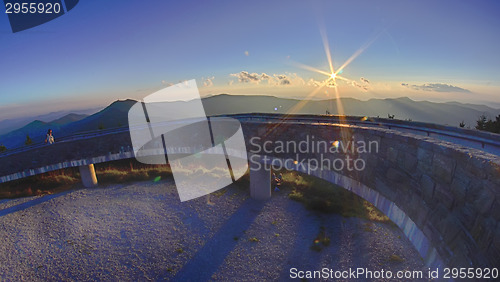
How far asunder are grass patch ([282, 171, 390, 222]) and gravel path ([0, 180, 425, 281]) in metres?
1.14

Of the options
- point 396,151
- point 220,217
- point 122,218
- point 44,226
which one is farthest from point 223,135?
point 44,226

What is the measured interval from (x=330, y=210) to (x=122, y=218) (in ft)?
64.8

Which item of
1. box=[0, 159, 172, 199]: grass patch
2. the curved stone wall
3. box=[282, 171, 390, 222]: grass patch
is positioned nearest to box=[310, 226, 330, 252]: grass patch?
box=[282, 171, 390, 222]: grass patch

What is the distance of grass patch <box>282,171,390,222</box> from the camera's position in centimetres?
2352

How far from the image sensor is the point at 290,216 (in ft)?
76.7

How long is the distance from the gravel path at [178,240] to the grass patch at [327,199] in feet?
3.73

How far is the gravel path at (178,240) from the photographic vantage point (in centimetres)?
1655

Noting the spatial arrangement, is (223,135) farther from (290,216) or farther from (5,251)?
(5,251)

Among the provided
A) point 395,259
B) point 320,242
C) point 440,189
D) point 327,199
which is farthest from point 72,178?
point 440,189

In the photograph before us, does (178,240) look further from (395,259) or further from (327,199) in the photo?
(395,259)

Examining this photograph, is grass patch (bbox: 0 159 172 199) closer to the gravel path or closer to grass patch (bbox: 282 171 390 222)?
the gravel path

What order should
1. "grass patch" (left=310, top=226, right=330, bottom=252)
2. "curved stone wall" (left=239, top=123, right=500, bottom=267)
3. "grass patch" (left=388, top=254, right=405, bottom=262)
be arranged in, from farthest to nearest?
"grass patch" (left=310, top=226, right=330, bottom=252) → "grass patch" (left=388, top=254, right=405, bottom=262) → "curved stone wall" (left=239, top=123, right=500, bottom=267)

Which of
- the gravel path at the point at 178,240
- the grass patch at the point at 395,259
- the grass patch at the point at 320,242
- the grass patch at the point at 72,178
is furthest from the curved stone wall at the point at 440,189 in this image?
the grass patch at the point at 72,178

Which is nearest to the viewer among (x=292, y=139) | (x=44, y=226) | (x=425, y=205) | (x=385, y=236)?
(x=425, y=205)
